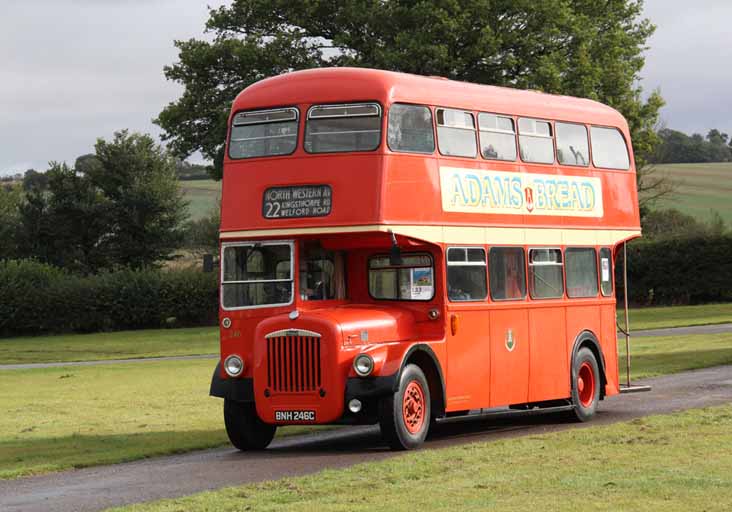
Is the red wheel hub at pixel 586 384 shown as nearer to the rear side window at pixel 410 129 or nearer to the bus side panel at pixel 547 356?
the bus side panel at pixel 547 356

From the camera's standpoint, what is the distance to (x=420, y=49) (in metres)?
46.5

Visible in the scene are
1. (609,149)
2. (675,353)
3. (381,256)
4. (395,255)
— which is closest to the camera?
(395,255)

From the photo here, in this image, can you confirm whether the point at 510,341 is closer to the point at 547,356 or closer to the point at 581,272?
the point at 547,356

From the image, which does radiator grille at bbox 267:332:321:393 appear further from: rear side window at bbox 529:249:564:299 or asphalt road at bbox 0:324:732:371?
asphalt road at bbox 0:324:732:371

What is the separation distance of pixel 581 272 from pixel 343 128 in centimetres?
581

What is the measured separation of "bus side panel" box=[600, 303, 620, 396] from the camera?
863 inches

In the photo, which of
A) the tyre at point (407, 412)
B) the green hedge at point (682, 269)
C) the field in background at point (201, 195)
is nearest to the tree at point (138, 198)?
the field in background at point (201, 195)

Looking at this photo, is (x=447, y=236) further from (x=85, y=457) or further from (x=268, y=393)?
(x=85, y=457)

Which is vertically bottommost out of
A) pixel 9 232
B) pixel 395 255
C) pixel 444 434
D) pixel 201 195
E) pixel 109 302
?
pixel 444 434

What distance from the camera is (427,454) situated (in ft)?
A: 52.3

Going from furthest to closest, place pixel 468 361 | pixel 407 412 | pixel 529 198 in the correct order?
pixel 529 198
pixel 468 361
pixel 407 412

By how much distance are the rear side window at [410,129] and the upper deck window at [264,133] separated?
4.16ft

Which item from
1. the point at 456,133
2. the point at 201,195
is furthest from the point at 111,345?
the point at 201,195

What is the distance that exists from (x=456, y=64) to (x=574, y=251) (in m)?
→ 27.8
